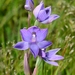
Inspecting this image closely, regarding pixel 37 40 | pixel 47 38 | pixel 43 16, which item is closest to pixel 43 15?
pixel 43 16

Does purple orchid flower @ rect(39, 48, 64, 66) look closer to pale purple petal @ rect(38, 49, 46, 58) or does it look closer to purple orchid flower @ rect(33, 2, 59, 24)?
pale purple petal @ rect(38, 49, 46, 58)

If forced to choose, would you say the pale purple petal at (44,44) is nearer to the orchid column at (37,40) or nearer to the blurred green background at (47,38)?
the orchid column at (37,40)

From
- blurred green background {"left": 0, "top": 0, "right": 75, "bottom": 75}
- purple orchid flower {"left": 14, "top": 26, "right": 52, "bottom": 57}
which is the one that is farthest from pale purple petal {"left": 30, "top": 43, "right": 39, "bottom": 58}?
blurred green background {"left": 0, "top": 0, "right": 75, "bottom": 75}

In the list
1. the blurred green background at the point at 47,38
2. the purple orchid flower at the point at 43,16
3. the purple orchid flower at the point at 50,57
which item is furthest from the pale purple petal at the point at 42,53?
the blurred green background at the point at 47,38

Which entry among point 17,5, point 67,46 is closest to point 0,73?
point 67,46

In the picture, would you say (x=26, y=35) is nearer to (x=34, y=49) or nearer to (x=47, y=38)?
(x=34, y=49)

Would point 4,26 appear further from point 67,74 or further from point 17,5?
point 67,74
